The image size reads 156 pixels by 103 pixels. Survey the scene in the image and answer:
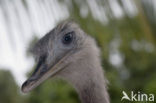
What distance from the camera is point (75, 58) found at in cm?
230

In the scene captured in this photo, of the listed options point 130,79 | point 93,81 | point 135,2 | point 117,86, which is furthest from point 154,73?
point 93,81

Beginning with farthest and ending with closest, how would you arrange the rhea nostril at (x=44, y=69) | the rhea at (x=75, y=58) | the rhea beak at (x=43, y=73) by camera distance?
the rhea at (x=75, y=58) < the rhea nostril at (x=44, y=69) < the rhea beak at (x=43, y=73)

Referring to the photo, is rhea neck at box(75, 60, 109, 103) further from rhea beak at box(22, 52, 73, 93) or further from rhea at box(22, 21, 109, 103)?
rhea beak at box(22, 52, 73, 93)

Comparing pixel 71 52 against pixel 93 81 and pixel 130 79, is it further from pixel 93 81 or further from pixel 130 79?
pixel 130 79

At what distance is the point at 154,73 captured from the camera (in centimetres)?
707

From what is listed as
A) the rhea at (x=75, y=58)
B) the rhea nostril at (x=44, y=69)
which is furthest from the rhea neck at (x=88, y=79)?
the rhea nostril at (x=44, y=69)

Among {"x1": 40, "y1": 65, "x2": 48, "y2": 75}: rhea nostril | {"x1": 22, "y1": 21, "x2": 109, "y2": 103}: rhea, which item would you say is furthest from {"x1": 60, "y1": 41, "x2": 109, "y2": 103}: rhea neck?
{"x1": 40, "y1": 65, "x2": 48, "y2": 75}: rhea nostril

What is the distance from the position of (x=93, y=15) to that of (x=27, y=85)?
2.68 feet

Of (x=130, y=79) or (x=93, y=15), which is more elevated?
(x=93, y=15)

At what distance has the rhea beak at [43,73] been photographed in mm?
1997

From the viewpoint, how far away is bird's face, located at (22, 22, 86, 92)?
2137mm

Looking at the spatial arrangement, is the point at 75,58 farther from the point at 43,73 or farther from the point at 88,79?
the point at 43,73

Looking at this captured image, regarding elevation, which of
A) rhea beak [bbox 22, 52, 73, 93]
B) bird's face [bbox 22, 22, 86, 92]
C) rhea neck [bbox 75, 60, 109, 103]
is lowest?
rhea neck [bbox 75, 60, 109, 103]

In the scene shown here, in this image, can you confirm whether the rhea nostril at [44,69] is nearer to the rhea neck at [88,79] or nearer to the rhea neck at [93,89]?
the rhea neck at [88,79]
